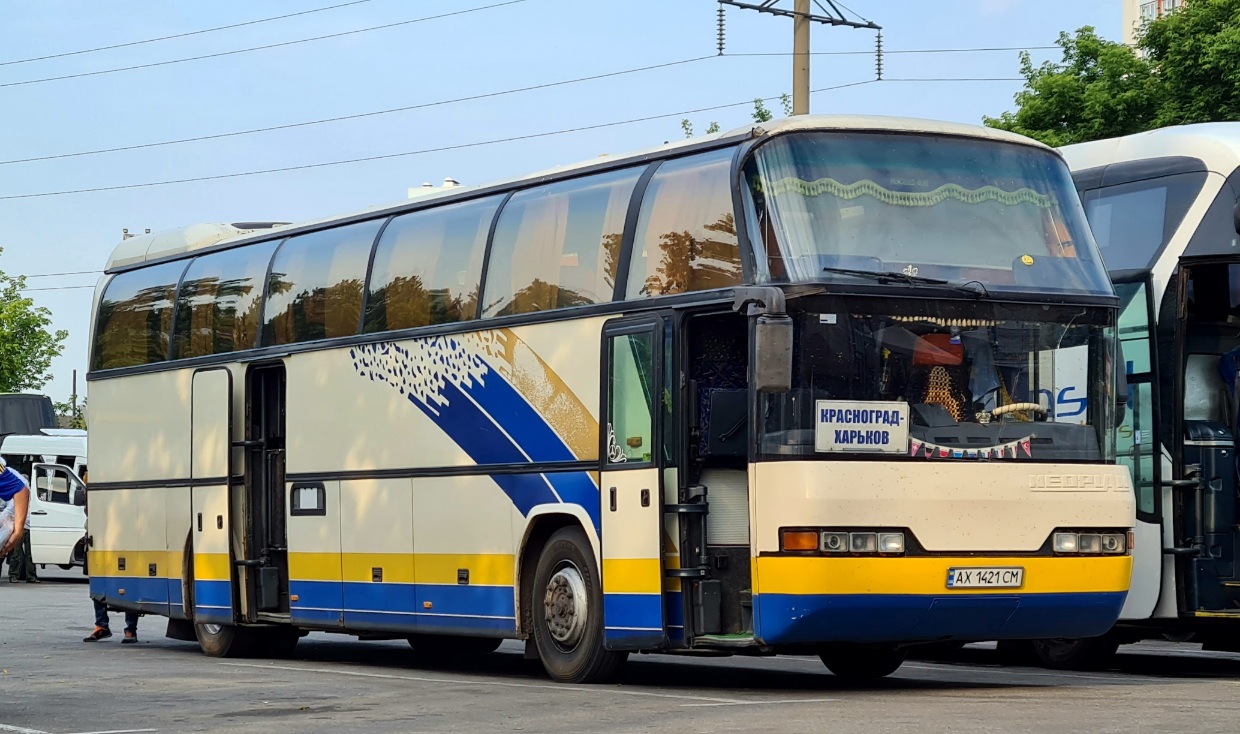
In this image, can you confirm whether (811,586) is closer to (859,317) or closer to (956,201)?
(859,317)

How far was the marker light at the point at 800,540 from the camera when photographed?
12375mm

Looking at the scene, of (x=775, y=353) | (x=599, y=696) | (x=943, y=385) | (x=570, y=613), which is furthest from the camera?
(x=570, y=613)

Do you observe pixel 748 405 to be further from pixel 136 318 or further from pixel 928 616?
pixel 136 318

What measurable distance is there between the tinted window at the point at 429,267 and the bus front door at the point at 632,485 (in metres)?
2.22

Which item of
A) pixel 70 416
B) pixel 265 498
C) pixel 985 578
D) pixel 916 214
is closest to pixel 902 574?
pixel 985 578

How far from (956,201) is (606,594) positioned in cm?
352

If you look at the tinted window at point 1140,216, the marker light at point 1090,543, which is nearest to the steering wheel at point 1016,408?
the marker light at point 1090,543

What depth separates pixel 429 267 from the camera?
1673 cm

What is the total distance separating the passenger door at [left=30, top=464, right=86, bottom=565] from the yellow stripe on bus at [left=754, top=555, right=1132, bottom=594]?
28.8m

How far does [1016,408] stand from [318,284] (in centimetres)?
757

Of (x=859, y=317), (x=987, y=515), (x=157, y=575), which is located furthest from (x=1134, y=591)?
(x=157, y=575)

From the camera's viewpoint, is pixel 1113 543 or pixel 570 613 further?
pixel 570 613

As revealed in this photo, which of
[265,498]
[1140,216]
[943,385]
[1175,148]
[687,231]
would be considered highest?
[1175,148]

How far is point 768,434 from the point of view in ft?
41.5
